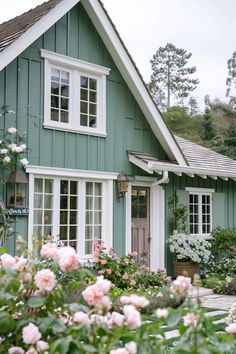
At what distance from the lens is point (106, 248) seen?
10195 mm

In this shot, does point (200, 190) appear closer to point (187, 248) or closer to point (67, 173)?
point (187, 248)

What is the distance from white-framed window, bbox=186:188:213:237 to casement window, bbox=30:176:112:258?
3.01 metres

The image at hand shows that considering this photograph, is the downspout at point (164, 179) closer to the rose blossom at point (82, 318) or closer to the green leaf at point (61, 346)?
the rose blossom at point (82, 318)

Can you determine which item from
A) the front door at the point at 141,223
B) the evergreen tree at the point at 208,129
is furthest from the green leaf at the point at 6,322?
the evergreen tree at the point at 208,129

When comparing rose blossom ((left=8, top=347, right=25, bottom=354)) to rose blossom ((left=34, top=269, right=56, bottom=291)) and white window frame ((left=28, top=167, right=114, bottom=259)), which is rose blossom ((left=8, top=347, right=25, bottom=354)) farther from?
white window frame ((left=28, top=167, right=114, bottom=259))

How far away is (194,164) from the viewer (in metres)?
12.8

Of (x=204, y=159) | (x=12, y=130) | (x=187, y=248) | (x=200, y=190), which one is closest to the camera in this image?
(x=12, y=130)

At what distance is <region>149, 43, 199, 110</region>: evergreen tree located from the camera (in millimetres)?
41594

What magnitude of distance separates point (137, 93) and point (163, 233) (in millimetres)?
3202

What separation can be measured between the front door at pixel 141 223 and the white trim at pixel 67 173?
107 centimetres

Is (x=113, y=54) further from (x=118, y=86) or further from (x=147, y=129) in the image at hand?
(x=147, y=129)

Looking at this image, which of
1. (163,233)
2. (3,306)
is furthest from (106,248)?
(3,306)

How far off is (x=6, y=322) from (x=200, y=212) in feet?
35.4

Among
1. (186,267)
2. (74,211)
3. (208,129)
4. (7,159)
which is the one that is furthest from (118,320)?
(208,129)
